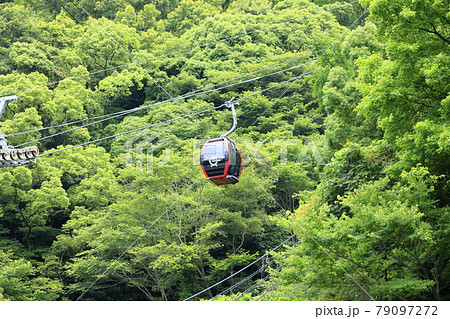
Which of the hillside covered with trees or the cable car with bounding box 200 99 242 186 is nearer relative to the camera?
the hillside covered with trees

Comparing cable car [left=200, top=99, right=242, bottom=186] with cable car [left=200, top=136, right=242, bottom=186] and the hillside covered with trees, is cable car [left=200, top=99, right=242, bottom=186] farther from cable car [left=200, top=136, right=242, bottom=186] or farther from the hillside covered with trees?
the hillside covered with trees

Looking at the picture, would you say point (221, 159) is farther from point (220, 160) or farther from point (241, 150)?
point (241, 150)

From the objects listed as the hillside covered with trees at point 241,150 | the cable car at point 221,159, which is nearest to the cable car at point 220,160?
the cable car at point 221,159

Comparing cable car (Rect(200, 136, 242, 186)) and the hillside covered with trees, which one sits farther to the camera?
cable car (Rect(200, 136, 242, 186))

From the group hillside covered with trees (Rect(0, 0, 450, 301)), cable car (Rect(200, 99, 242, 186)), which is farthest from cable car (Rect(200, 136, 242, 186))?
hillside covered with trees (Rect(0, 0, 450, 301))

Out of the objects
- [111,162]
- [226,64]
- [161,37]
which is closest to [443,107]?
[111,162]

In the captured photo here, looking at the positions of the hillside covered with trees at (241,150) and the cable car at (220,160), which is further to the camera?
the cable car at (220,160)

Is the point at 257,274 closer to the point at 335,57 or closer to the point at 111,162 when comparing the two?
the point at 335,57

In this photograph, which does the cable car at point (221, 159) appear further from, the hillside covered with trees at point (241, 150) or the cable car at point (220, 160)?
the hillside covered with trees at point (241, 150)
